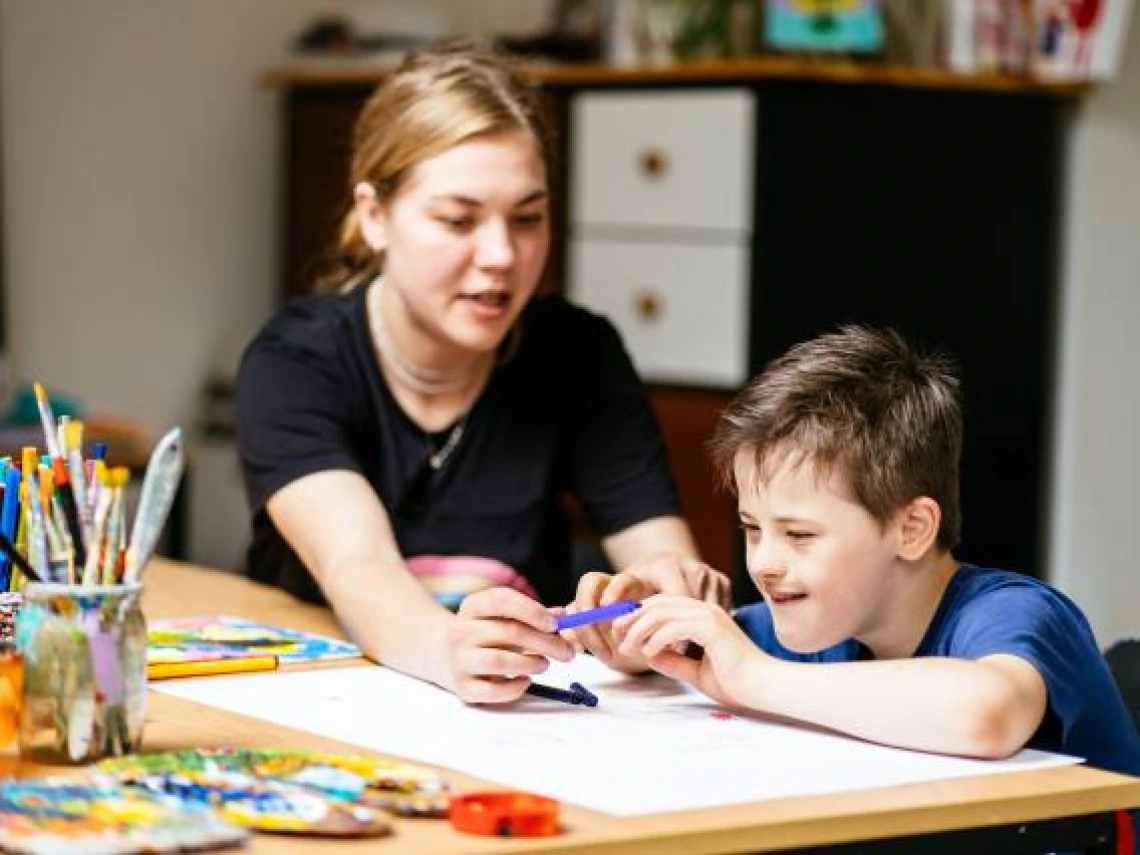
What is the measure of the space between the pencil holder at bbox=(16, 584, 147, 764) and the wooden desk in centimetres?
3

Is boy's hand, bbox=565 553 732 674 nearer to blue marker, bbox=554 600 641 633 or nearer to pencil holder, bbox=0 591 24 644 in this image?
blue marker, bbox=554 600 641 633

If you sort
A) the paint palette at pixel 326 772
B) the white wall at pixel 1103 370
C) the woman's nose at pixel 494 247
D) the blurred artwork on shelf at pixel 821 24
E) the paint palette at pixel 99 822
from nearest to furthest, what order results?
the paint palette at pixel 99 822 → the paint palette at pixel 326 772 → the woman's nose at pixel 494 247 → the blurred artwork on shelf at pixel 821 24 → the white wall at pixel 1103 370

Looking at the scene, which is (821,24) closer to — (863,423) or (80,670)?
(863,423)

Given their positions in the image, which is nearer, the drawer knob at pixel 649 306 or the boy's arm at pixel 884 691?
the boy's arm at pixel 884 691

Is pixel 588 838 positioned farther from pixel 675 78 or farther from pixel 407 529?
pixel 675 78

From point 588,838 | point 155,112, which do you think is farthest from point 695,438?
point 588,838

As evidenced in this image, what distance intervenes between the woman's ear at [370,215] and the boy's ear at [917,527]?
2.68 feet

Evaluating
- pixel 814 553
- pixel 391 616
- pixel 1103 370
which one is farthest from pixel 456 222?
pixel 1103 370

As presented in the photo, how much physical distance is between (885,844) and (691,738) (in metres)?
0.22

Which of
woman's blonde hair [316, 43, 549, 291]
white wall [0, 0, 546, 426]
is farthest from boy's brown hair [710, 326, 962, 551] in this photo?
white wall [0, 0, 546, 426]

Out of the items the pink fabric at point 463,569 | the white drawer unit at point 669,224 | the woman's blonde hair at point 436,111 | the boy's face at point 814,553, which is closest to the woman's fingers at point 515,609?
the boy's face at point 814,553

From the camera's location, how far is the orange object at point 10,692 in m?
1.37

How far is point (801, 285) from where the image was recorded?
387 cm

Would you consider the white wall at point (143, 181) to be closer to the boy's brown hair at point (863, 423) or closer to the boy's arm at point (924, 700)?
the boy's brown hair at point (863, 423)
